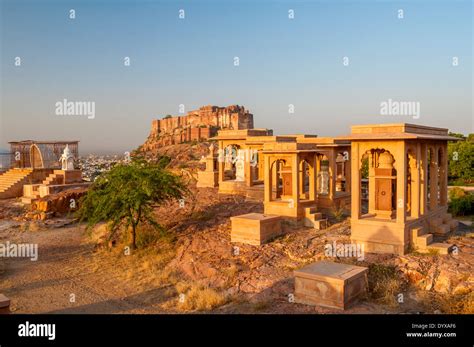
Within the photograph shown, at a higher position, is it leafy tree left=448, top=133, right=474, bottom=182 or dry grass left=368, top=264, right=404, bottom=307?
leafy tree left=448, top=133, right=474, bottom=182

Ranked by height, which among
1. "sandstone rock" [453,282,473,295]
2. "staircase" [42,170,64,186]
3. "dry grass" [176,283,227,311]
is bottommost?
"dry grass" [176,283,227,311]

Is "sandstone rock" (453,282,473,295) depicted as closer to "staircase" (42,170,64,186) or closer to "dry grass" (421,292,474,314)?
"dry grass" (421,292,474,314)

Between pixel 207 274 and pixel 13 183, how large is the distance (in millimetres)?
19009

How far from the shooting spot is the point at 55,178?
2514 cm

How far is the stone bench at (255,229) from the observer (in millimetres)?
12930

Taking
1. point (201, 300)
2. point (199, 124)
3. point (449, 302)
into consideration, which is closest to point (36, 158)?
point (201, 300)

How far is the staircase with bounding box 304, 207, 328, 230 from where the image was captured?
14.2 metres

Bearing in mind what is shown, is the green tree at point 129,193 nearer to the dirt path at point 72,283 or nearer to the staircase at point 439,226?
the dirt path at point 72,283

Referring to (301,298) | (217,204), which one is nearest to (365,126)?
(301,298)

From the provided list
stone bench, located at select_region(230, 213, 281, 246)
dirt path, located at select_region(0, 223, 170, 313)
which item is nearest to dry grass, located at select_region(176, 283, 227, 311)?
dirt path, located at select_region(0, 223, 170, 313)

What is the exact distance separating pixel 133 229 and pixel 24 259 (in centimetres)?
382

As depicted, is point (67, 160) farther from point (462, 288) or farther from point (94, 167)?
point (94, 167)

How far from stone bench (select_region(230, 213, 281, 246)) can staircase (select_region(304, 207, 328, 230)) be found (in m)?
1.29

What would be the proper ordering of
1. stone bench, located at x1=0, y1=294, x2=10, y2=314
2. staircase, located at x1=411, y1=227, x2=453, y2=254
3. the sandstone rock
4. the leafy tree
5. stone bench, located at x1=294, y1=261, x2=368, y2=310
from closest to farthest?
stone bench, located at x1=0, y1=294, x2=10, y2=314, stone bench, located at x1=294, y1=261, x2=368, y2=310, the sandstone rock, staircase, located at x1=411, y1=227, x2=453, y2=254, the leafy tree
